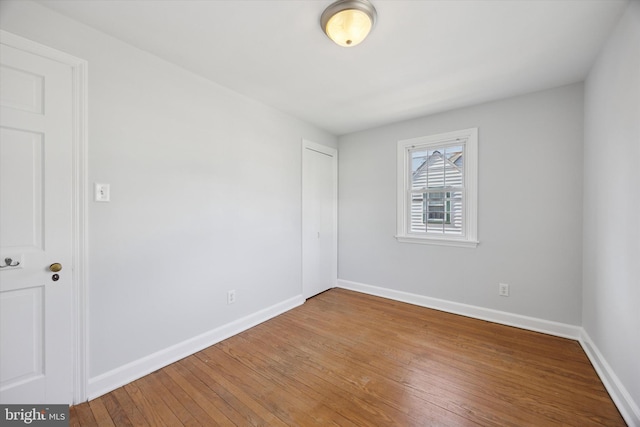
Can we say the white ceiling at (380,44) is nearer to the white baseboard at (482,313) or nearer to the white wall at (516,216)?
the white wall at (516,216)

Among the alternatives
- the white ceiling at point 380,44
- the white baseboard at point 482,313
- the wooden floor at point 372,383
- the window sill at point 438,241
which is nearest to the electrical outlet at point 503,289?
the white baseboard at point 482,313

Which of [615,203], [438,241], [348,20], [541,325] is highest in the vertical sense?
[348,20]

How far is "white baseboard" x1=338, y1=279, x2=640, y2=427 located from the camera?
5.07 ft

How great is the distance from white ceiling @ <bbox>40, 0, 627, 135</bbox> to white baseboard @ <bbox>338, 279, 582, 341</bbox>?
2400 mm

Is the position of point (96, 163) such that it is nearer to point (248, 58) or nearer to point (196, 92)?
point (196, 92)

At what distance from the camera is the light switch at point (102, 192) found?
1740mm

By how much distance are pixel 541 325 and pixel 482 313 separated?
1.69ft

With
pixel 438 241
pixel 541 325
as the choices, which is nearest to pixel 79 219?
pixel 438 241

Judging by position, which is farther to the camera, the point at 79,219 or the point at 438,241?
the point at 438,241

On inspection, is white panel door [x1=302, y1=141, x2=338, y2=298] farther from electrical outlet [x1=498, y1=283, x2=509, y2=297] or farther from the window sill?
electrical outlet [x1=498, y1=283, x2=509, y2=297]

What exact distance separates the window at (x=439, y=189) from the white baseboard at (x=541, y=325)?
2.54 ft

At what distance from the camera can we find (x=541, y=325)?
8.55 ft

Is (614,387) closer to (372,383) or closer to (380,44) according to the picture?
(372,383)

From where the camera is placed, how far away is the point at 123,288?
1873 mm
